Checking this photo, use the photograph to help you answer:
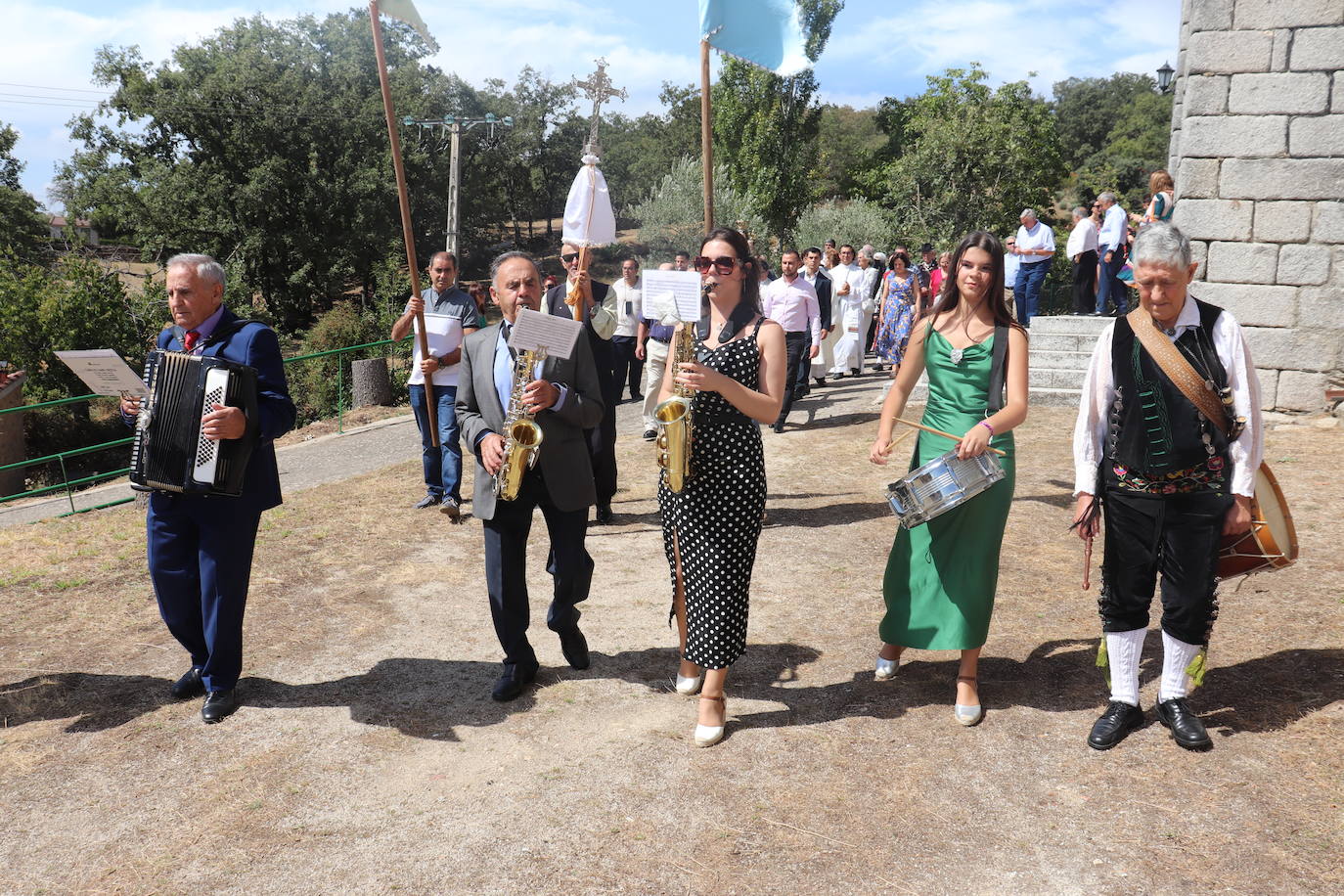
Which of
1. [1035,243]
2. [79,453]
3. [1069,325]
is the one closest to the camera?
[79,453]

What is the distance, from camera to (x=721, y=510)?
13.2 feet

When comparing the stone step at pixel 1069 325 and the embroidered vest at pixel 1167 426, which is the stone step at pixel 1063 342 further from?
the embroidered vest at pixel 1167 426

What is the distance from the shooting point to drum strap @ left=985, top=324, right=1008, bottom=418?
4051 millimetres

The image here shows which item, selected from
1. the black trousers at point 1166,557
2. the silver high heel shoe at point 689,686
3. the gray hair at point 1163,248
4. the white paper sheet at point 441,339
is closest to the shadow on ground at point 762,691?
the silver high heel shoe at point 689,686

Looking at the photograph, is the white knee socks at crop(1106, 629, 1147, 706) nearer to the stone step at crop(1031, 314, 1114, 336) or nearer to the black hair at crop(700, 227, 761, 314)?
the black hair at crop(700, 227, 761, 314)

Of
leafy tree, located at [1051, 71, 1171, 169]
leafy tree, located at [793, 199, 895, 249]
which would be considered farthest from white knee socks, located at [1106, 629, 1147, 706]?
leafy tree, located at [1051, 71, 1171, 169]

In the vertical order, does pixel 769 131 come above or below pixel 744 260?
above

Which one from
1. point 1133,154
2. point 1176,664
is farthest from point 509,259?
point 1133,154

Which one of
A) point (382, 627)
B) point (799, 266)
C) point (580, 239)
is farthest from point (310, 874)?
point (799, 266)

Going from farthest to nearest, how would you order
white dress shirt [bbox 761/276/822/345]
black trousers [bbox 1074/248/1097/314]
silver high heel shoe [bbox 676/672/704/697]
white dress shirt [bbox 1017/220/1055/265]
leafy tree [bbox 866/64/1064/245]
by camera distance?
1. leafy tree [bbox 866/64/1064/245]
2. black trousers [bbox 1074/248/1097/314]
3. white dress shirt [bbox 1017/220/1055/265]
4. white dress shirt [bbox 761/276/822/345]
5. silver high heel shoe [bbox 676/672/704/697]

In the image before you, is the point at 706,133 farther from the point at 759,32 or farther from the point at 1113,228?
the point at 1113,228

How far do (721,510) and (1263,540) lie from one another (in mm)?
2038

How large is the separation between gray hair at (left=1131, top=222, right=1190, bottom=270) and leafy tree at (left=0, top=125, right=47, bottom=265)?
4069 centimetres

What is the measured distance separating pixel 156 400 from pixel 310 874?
2.09m
